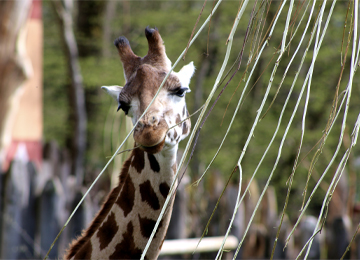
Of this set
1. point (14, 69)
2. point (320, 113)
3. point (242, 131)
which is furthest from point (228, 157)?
point (14, 69)

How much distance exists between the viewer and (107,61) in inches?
270

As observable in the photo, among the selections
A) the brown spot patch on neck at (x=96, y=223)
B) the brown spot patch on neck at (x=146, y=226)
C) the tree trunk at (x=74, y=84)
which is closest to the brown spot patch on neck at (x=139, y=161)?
the brown spot patch on neck at (x=96, y=223)

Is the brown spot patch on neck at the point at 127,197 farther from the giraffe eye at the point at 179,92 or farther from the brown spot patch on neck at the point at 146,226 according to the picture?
the giraffe eye at the point at 179,92

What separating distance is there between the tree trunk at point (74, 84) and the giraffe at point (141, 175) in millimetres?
4388

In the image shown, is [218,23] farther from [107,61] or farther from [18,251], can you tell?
[18,251]

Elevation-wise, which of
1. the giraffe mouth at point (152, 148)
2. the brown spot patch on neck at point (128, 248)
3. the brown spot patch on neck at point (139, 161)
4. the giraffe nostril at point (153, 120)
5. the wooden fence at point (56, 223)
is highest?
the giraffe nostril at point (153, 120)

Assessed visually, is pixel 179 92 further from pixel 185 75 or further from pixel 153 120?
pixel 153 120

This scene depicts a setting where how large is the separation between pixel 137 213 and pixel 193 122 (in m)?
4.74

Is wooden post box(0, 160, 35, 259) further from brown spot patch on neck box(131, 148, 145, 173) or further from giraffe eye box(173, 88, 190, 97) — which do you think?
giraffe eye box(173, 88, 190, 97)

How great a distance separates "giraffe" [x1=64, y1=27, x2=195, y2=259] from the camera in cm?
159

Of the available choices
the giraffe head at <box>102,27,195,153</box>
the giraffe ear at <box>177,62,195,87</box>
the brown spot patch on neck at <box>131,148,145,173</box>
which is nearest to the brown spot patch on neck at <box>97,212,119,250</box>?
the brown spot patch on neck at <box>131,148,145,173</box>

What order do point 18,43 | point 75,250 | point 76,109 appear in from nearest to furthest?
1. point 75,250
2. point 18,43
3. point 76,109

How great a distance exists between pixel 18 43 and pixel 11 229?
8.33 ft

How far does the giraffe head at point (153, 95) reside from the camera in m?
1.42
